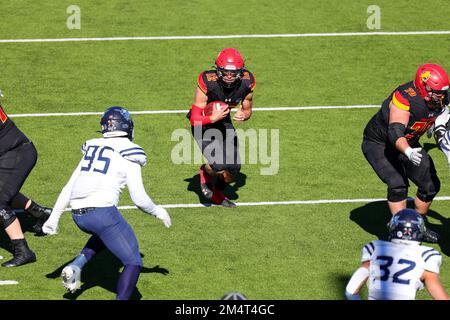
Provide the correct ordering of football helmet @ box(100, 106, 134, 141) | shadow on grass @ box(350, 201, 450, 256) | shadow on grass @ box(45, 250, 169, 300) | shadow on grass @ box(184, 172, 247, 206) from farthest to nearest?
shadow on grass @ box(184, 172, 247, 206) < shadow on grass @ box(350, 201, 450, 256) < shadow on grass @ box(45, 250, 169, 300) < football helmet @ box(100, 106, 134, 141)

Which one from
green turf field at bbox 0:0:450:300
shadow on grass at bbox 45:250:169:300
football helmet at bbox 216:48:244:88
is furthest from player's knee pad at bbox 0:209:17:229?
football helmet at bbox 216:48:244:88

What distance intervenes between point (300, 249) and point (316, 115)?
418 centimetres

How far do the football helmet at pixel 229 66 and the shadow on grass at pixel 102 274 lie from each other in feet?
8.78

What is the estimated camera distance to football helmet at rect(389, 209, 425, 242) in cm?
768

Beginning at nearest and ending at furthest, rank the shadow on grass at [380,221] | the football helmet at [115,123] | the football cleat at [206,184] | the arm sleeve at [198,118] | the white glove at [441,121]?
1. the football helmet at [115,123]
2. the white glove at [441,121]
3. the shadow on grass at [380,221]
4. the arm sleeve at [198,118]
5. the football cleat at [206,184]

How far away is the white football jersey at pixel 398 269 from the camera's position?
24.7 feet

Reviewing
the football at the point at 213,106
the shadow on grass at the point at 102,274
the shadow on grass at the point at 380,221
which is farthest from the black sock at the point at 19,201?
the shadow on grass at the point at 380,221

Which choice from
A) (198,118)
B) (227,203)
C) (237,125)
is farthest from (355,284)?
(237,125)

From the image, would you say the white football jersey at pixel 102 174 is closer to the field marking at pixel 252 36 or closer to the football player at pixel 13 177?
the football player at pixel 13 177

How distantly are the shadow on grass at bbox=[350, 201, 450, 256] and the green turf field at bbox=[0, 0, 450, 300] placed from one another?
0.03 metres

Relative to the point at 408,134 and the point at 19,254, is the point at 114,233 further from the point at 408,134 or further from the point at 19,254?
the point at 408,134

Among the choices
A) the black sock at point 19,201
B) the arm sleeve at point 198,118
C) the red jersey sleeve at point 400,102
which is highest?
the red jersey sleeve at point 400,102

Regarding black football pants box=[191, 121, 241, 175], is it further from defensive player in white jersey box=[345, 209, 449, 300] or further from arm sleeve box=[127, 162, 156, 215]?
defensive player in white jersey box=[345, 209, 449, 300]

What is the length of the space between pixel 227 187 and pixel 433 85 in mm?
3280
